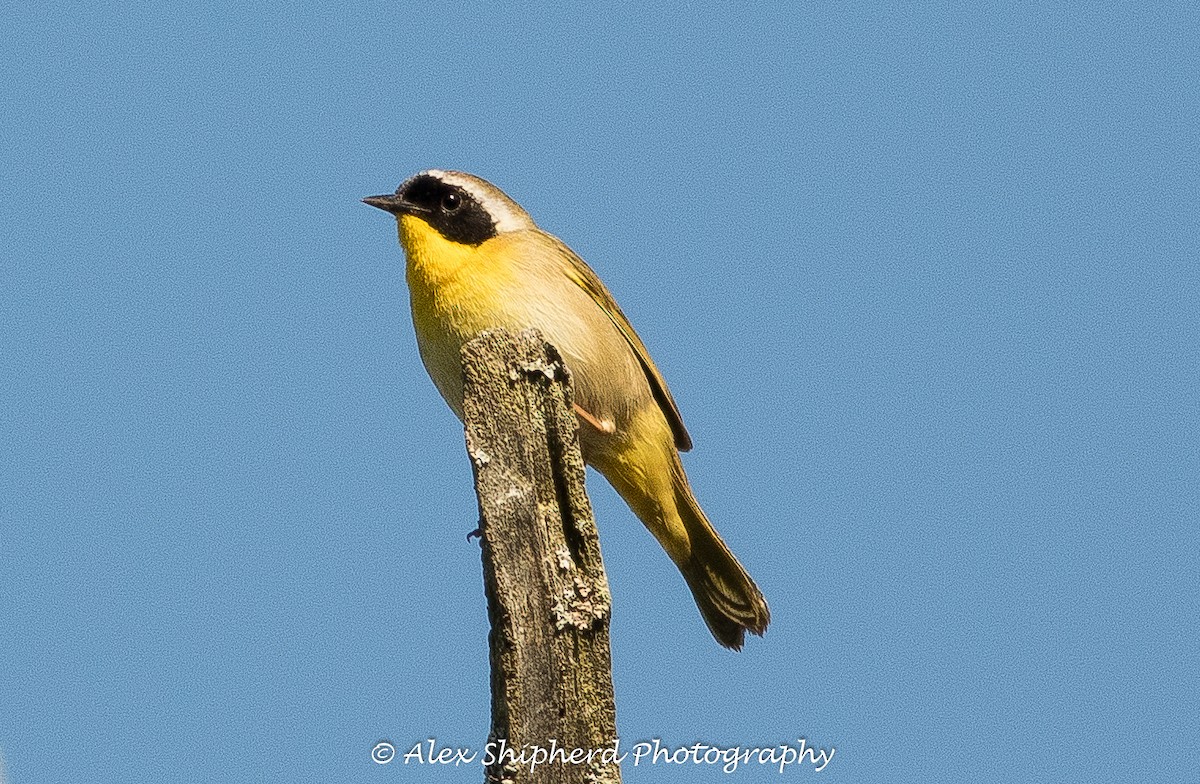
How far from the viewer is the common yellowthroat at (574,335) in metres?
6.40

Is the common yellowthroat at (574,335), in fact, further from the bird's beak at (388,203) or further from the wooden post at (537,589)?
the wooden post at (537,589)

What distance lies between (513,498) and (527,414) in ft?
1.00

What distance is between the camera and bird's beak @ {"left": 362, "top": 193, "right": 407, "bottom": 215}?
6816 millimetres

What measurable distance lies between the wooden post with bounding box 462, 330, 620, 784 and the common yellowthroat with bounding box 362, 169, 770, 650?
2.11 meters

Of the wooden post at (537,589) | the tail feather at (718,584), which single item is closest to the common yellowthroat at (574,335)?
the tail feather at (718,584)

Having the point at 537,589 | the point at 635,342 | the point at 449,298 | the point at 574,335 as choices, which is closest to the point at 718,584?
the point at 635,342

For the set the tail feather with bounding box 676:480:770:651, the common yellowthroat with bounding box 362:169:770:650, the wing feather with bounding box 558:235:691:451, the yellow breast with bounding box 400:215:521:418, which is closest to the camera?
the yellow breast with bounding box 400:215:521:418

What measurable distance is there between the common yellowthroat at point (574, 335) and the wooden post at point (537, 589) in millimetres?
2113

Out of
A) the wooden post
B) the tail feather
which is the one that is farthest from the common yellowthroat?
the wooden post

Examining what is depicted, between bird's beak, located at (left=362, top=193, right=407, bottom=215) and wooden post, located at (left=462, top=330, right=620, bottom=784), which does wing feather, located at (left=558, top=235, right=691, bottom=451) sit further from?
wooden post, located at (left=462, top=330, right=620, bottom=784)

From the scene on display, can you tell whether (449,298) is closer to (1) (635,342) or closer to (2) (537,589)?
(1) (635,342)

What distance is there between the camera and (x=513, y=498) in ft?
13.1

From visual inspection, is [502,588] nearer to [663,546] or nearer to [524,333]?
[524,333]

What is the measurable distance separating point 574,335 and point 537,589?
108 inches
